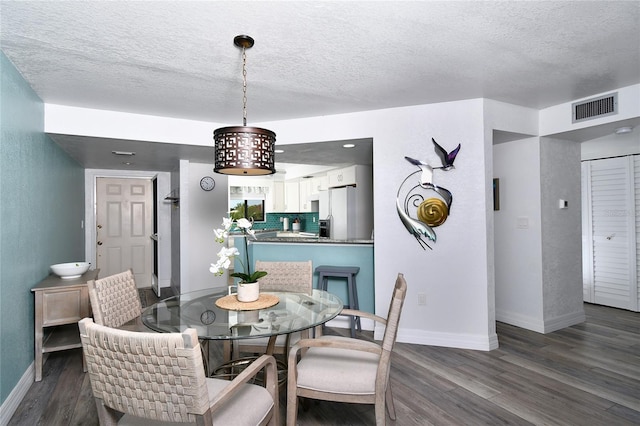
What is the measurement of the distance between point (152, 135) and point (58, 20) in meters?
1.83

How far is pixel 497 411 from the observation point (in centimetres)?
221

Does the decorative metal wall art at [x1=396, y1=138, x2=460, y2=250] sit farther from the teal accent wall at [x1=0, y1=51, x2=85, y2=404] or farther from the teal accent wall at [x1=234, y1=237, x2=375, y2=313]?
the teal accent wall at [x1=0, y1=51, x2=85, y2=404]

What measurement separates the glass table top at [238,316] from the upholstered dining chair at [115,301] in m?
0.22

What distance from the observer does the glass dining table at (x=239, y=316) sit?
1.73m

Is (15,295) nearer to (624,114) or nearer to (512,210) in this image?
(512,210)

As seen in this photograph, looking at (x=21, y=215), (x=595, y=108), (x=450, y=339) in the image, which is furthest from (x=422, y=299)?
(x=21, y=215)

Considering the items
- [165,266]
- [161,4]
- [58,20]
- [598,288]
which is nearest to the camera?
[161,4]

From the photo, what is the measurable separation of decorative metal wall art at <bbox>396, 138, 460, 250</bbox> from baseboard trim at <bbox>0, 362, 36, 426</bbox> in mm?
3229

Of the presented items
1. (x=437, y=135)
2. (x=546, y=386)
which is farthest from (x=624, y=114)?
(x=546, y=386)

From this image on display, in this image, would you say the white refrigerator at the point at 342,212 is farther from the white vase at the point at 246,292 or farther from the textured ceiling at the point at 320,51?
the white vase at the point at 246,292

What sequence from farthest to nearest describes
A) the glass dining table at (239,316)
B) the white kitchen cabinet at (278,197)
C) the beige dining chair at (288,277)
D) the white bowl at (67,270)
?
the white kitchen cabinet at (278,197) < the white bowl at (67,270) < the beige dining chair at (288,277) < the glass dining table at (239,316)

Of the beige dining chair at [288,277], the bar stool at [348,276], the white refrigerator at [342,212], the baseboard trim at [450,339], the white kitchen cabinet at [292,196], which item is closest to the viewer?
the beige dining chair at [288,277]

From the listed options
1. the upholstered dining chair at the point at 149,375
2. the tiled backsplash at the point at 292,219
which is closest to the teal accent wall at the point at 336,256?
the upholstered dining chair at the point at 149,375

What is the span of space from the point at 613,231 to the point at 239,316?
4.98m
